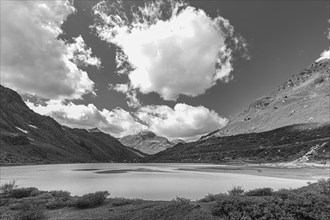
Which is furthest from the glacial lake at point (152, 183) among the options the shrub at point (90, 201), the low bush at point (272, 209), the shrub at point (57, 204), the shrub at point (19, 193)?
the low bush at point (272, 209)

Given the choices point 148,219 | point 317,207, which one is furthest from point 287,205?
point 148,219

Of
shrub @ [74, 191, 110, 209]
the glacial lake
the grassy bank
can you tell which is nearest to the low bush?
the grassy bank

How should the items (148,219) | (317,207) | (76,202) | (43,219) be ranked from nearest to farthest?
1. (148,219)
2. (43,219)
3. (317,207)
4. (76,202)

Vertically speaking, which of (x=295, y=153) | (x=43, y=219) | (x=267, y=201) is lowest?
(x=43, y=219)

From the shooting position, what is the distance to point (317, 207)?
48.8 feet

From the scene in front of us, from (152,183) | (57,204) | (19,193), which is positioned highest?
(19,193)

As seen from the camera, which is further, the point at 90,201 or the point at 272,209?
the point at 90,201

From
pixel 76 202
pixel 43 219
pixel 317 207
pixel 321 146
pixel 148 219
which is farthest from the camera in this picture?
pixel 321 146

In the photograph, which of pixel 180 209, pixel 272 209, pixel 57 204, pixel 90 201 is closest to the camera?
pixel 180 209

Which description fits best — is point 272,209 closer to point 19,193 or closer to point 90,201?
point 90,201

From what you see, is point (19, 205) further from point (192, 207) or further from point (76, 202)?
point (192, 207)

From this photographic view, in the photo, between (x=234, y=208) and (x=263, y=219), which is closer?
(x=263, y=219)

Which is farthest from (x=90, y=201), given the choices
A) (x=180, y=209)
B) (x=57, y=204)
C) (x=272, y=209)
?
(x=272, y=209)

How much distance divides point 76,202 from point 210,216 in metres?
8.42
